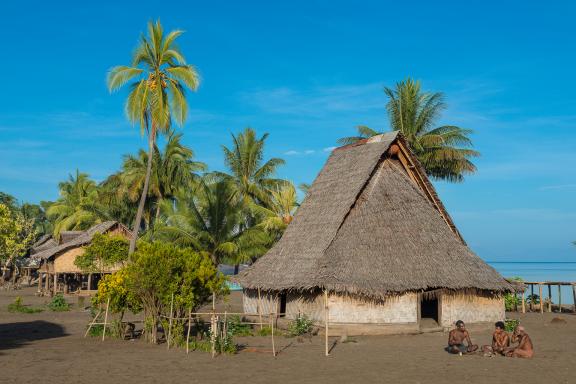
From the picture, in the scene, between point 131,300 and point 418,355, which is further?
point 131,300

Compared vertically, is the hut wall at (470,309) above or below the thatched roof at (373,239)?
below

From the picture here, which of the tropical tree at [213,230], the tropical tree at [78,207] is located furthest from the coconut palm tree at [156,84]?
the tropical tree at [78,207]

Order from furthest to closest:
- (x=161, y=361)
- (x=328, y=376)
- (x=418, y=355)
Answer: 1. (x=418, y=355)
2. (x=161, y=361)
3. (x=328, y=376)

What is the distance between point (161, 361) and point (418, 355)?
6.86 meters

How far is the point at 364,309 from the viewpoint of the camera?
1972 centimetres

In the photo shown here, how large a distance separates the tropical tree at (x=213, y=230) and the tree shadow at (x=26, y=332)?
9.85 m

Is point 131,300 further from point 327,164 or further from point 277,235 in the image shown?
point 277,235

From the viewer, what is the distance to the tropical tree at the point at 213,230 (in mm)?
32125

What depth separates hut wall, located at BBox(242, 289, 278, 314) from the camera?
22141 millimetres

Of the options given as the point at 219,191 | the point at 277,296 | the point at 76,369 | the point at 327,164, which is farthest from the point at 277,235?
the point at 76,369

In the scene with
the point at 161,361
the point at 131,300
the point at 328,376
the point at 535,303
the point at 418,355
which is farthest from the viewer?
the point at 535,303

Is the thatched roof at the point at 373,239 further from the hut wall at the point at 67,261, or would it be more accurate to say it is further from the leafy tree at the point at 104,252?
the hut wall at the point at 67,261

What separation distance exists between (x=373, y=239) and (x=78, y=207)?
4038cm

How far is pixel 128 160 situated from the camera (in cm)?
4750
